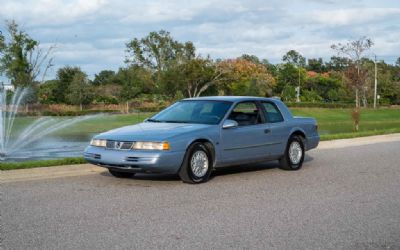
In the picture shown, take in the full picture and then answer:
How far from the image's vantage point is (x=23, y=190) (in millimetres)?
9406

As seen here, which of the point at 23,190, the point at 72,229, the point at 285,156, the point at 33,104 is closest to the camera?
the point at 72,229

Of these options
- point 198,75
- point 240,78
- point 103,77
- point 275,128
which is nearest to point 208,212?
point 275,128

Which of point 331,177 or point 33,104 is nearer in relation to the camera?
point 331,177

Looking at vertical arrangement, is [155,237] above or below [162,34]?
below

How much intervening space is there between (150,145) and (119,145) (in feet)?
1.80

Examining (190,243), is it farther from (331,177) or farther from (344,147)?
(344,147)

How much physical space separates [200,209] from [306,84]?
88.2m

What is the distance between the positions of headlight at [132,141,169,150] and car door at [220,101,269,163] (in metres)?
1.33

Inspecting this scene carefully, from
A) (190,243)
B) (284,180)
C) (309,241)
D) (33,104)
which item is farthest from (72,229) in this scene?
(33,104)

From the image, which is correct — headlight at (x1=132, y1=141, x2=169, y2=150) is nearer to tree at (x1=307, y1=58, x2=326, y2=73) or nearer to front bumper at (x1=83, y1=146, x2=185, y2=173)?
front bumper at (x1=83, y1=146, x2=185, y2=173)

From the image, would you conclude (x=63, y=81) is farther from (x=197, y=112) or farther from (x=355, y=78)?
(x=197, y=112)

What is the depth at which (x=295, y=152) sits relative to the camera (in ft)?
41.4

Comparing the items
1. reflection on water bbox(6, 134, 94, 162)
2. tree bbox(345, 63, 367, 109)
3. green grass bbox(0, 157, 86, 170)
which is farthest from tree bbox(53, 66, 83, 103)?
green grass bbox(0, 157, 86, 170)

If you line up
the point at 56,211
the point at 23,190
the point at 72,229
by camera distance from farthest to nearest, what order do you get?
the point at 23,190 < the point at 56,211 < the point at 72,229
